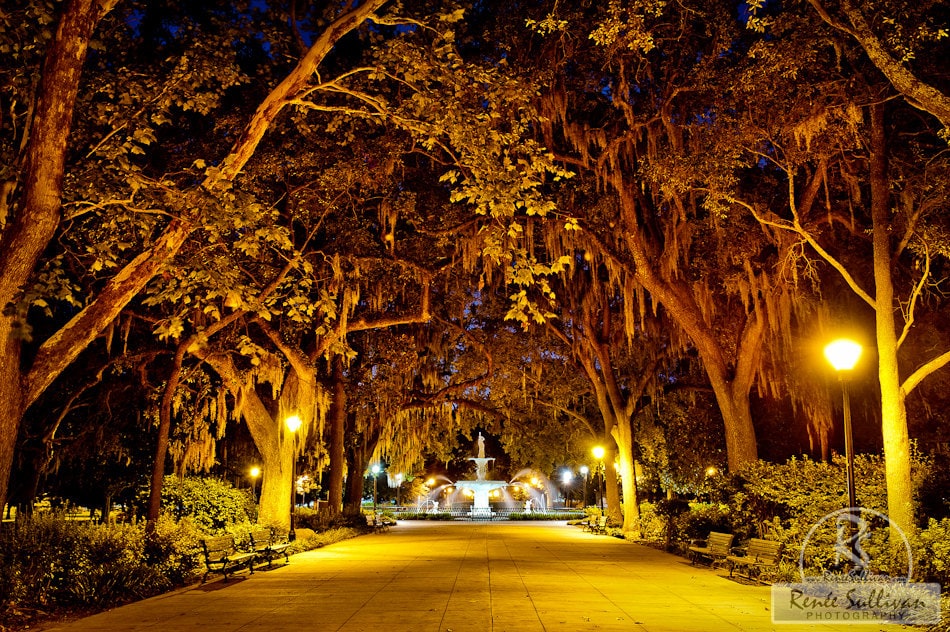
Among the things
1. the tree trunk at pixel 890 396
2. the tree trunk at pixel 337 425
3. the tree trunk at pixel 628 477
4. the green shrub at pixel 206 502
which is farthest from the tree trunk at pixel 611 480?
the tree trunk at pixel 890 396

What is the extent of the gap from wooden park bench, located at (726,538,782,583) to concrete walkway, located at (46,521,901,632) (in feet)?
1.39

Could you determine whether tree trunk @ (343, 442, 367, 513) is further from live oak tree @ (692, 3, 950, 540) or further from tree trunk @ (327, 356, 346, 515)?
live oak tree @ (692, 3, 950, 540)

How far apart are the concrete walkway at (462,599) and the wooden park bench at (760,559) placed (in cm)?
43

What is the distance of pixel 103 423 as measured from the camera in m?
20.4

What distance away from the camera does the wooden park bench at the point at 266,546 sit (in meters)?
15.0

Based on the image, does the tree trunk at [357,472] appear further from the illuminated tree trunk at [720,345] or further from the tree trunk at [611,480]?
the illuminated tree trunk at [720,345]

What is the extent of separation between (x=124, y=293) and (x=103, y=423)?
13.7 meters

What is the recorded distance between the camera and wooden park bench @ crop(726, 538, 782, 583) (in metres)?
11.8

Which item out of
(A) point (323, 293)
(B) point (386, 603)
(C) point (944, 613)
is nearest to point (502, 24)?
(A) point (323, 293)

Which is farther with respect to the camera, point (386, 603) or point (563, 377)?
point (563, 377)

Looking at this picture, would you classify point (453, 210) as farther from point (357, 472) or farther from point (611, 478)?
point (357, 472)

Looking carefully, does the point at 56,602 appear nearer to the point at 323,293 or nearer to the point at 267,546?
the point at 323,293

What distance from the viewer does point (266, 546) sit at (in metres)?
16.4

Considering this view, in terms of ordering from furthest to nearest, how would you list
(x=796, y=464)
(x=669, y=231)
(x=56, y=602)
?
(x=669, y=231)
(x=796, y=464)
(x=56, y=602)
